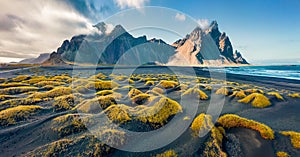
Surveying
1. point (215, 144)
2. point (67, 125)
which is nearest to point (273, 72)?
point (215, 144)

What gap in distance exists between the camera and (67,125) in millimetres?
11398

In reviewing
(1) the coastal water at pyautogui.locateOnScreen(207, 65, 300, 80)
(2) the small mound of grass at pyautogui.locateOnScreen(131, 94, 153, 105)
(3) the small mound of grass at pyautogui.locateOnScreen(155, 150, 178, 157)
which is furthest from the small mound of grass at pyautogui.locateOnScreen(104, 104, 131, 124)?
(1) the coastal water at pyautogui.locateOnScreen(207, 65, 300, 80)

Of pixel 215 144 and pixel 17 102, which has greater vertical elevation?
pixel 17 102

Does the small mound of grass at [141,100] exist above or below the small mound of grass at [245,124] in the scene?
above

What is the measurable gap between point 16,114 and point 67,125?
5660 mm

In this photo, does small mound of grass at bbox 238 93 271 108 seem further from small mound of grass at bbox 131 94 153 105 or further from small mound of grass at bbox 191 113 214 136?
small mound of grass at bbox 131 94 153 105

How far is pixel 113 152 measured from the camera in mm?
9086

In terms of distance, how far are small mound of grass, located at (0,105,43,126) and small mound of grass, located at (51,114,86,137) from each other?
127 inches

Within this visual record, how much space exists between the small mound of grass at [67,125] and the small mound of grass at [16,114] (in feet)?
10.5

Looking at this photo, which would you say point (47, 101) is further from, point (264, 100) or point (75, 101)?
point (264, 100)

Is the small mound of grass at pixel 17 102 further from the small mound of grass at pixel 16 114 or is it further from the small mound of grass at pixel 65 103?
the small mound of grass at pixel 65 103

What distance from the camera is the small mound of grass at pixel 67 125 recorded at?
35.5 feet

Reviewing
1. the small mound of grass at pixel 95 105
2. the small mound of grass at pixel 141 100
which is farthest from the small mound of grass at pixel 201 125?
the small mound of grass at pixel 95 105

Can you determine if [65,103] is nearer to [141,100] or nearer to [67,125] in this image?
[67,125]
